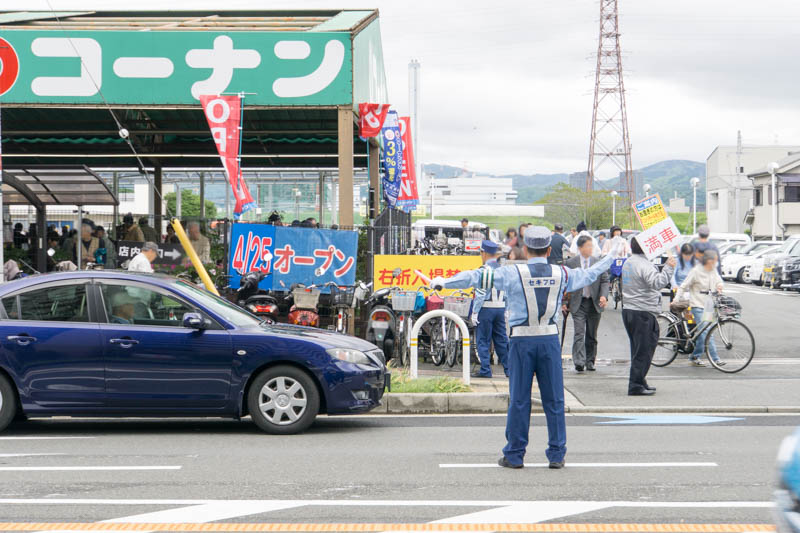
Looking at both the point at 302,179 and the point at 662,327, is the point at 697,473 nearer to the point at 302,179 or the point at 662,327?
the point at 662,327

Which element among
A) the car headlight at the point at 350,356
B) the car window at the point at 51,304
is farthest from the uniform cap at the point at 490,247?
the car window at the point at 51,304

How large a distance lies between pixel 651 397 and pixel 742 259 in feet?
89.8

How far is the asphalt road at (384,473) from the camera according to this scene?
593 cm

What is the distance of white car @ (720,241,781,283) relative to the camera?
117ft

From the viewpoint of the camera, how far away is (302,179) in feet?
111

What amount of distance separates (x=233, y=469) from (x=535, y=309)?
273 cm

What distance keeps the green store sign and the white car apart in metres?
24.5

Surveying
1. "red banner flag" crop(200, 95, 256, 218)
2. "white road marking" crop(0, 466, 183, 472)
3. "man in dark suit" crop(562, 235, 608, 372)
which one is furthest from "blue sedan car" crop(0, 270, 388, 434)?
"red banner flag" crop(200, 95, 256, 218)

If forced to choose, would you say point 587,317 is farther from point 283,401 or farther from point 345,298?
point 283,401

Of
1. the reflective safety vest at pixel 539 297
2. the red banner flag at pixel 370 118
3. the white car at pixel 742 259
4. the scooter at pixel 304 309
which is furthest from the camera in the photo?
the white car at pixel 742 259

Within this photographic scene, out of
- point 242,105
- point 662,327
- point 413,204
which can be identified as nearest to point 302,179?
point 413,204

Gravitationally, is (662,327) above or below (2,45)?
below

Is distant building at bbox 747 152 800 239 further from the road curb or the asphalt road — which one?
the asphalt road

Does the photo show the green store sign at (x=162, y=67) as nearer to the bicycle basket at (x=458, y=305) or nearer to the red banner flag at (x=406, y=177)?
the bicycle basket at (x=458, y=305)
